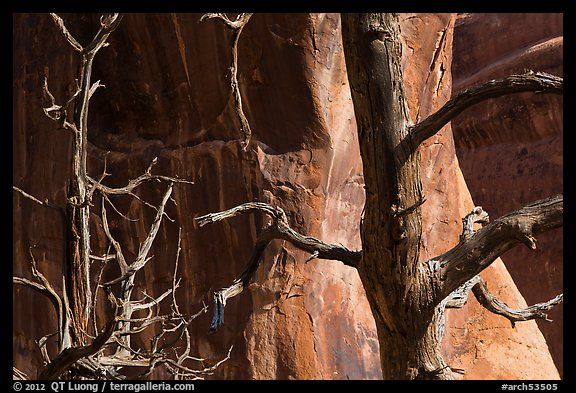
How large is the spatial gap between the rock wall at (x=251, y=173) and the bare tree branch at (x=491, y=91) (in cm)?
403

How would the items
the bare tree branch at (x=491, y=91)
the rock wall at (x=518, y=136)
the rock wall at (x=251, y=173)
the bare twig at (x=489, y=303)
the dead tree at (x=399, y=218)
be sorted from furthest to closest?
the rock wall at (x=518, y=136) → the rock wall at (x=251, y=173) → the bare twig at (x=489, y=303) → the dead tree at (x=399, y=218) → the bare tree branch at (x=491, y=91)

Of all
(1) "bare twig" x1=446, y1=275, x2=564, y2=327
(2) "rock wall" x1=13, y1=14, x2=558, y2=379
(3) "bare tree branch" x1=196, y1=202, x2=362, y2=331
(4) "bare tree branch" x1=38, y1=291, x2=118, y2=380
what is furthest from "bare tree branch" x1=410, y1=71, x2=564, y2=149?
(2) "rock wall" x1=13, y1=14, x2=558, y2=379

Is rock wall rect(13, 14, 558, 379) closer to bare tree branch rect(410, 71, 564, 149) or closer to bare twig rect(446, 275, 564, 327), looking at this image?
bare twig rect(446, 275, 564, 327)

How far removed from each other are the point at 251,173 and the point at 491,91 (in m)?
4.53

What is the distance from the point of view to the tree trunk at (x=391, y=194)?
4750 mm

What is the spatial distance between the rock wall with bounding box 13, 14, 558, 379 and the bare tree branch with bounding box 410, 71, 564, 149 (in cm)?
403

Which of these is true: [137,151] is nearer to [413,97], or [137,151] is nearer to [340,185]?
[340,185]

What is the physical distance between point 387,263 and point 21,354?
6.14 m

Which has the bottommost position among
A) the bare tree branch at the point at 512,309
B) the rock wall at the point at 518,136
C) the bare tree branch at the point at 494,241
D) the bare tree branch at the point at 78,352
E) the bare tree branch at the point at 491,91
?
the bare tree branch at the point at 78,352

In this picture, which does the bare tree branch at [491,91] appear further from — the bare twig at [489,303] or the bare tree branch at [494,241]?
the bare twig at [489,303]

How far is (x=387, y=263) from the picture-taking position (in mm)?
4828

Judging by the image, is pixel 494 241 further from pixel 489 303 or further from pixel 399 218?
pixel 489 303

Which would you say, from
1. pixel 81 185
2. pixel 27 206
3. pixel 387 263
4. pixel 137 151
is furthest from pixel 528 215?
pixel 27 206

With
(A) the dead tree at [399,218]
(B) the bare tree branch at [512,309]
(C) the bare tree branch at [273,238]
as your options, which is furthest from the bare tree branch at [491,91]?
(B) the bare tree branch at [512,309]
